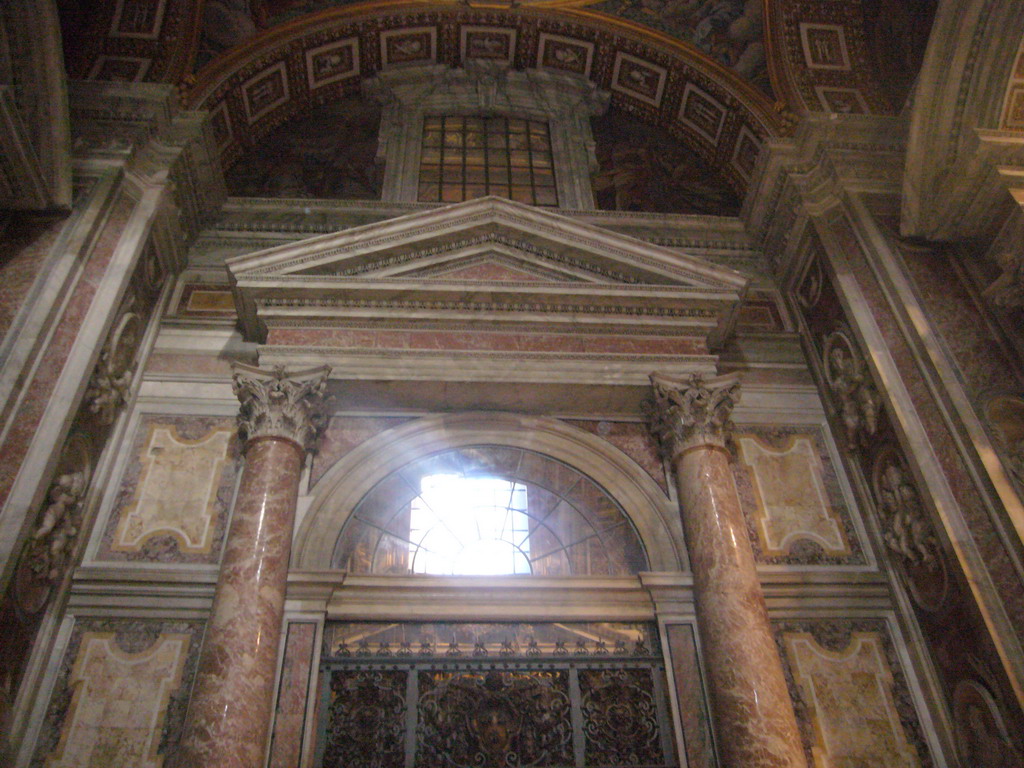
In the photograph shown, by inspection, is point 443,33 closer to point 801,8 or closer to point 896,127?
point 801,8

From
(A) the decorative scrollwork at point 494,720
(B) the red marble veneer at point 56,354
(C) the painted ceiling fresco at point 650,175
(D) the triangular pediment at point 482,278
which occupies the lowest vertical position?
(A) the decorative scrollwork at point 494,720

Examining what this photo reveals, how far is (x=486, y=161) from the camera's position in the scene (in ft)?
34.9

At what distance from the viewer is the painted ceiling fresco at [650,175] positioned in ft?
33.4

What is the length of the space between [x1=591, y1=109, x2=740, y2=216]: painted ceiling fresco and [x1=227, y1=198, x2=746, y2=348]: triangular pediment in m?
2.50

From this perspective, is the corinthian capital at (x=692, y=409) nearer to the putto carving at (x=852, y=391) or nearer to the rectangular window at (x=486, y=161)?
the putto carving at (x=852, y=391)

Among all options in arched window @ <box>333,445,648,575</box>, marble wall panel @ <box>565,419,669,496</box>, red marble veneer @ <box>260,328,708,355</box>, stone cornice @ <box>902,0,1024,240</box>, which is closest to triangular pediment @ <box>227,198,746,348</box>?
red marble veneer @ <box>260,328,708,355</box>

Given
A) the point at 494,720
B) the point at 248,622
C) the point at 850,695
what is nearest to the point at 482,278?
the point at 248,622

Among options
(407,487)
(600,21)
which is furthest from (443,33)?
(407,487)

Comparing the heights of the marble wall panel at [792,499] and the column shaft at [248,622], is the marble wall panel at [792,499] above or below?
above

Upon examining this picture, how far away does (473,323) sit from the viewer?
7457 millimetres

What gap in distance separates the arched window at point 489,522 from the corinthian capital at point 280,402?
767mm

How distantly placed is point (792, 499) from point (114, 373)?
5.65 metres

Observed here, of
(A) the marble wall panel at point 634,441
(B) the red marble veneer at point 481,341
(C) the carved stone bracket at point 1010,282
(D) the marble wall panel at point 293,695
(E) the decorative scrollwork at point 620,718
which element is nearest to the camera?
(D) the marble wall panel at point 293,695

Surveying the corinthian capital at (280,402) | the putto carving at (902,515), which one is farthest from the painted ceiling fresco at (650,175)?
the corinthian capital at (280,402)
